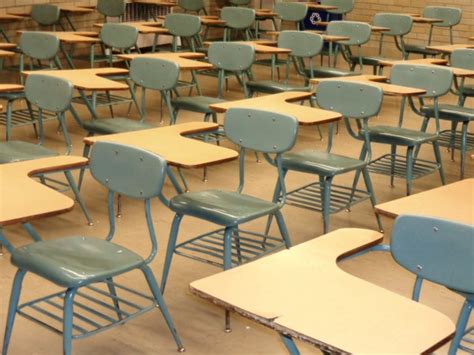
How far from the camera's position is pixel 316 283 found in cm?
229

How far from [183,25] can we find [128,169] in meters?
5.66

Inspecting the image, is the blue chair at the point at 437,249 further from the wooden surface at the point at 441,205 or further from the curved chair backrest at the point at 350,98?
the curved chair backrest at the point at 350,98

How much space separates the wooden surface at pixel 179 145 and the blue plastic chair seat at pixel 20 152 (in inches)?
27.1

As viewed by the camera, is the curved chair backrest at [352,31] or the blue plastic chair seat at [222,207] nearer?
the blue plastic chair seat at [222,207]

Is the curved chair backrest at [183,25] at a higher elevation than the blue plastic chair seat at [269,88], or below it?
higher

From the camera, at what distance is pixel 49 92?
16.4 ft

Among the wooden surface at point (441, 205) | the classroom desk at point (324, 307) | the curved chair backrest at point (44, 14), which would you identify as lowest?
the curved chair backrest at point (44, 14)

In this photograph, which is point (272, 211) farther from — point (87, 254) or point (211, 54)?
point (211, 54)

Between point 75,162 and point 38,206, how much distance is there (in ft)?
2.52

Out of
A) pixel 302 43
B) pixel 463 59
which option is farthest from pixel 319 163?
pixel 302 43

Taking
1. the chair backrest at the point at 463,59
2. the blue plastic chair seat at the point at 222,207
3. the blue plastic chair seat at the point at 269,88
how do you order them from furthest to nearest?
the blue plastic chair seat at the point at 269,88 → the chair backrest at the point at 463,59 → the blue plastic chair seat at the point at 222,207

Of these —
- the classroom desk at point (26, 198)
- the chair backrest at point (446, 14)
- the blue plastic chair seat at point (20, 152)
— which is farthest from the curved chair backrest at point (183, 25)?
the classroom desk at point (26, 198)

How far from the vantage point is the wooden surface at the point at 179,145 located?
3759 millimetres

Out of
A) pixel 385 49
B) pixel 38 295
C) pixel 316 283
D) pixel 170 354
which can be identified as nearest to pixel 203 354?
pixel 170 354
